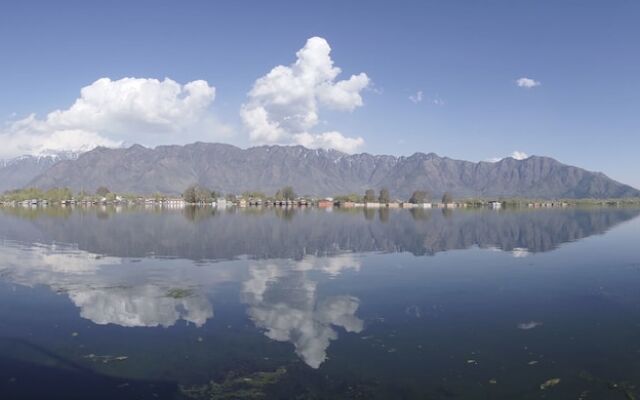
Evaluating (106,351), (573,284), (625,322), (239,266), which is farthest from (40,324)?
(573,284)

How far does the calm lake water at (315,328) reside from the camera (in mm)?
16406

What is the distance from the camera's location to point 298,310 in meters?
26.1

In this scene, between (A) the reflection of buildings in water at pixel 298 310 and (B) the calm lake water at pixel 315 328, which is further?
(A) the reflection of buildings in water at pixel 298 310

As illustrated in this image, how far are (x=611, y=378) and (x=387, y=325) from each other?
9.18m

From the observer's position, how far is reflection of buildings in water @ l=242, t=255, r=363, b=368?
20.9 m

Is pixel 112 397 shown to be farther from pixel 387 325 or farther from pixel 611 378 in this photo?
pixel 611 378

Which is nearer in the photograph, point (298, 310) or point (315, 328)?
point (315, 328)

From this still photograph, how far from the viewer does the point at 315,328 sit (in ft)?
74.8

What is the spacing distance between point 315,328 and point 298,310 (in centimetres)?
347

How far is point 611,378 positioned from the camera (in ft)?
56.9

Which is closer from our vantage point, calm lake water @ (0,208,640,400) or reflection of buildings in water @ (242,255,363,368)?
calm lake water @ (0,208,640,400)

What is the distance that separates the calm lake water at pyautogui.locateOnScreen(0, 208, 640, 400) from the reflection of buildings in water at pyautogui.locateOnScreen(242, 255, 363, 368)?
0.14 meters

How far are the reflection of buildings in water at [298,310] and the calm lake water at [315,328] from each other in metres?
0.14

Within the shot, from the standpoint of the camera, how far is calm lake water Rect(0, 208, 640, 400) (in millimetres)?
16406
